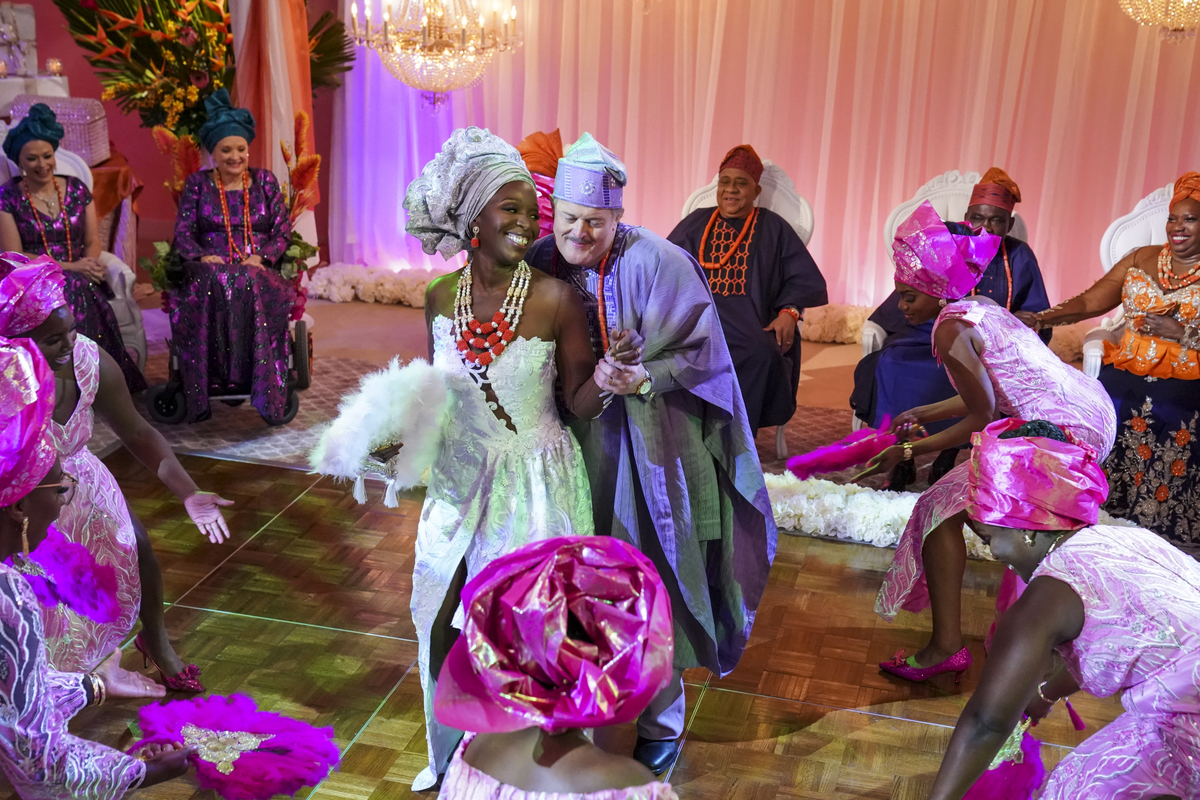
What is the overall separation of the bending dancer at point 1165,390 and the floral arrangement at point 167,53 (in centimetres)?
540

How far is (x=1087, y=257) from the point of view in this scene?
789 centimetres

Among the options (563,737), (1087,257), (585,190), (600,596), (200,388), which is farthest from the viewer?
(1087,257)

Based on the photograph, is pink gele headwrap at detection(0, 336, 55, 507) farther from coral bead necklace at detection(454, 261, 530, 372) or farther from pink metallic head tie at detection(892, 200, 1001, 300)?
pink metallic head tie at detection(892, 200, 1001, 300)

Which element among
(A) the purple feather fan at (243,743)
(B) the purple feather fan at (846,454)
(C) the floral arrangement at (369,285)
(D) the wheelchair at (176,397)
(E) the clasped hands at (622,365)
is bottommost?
(A) the purple feather fan at (243,743)

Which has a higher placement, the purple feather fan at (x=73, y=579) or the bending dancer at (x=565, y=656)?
the bending dancer at (x=565, y=656)

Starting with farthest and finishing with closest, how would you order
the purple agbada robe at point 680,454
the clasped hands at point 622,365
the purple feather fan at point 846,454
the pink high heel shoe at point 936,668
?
the pink high heel shoe at point 936,668 < the purple feather fan at point 846,454 < the purple agbada robe at point 680,454 < the clasped hands at point 622,365

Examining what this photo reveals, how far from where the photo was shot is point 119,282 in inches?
237

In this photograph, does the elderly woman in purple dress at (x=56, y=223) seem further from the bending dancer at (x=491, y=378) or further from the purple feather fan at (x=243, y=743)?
the bending dancer at (x=491, y=378)

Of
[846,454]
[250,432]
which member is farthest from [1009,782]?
[250,432]

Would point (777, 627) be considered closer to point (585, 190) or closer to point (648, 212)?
point (585, 190)

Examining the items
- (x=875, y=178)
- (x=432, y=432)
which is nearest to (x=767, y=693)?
(x=432, y=432)

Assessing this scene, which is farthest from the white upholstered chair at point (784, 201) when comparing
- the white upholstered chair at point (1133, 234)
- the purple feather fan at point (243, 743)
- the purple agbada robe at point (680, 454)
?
the purple feather fan at point (243, 743)

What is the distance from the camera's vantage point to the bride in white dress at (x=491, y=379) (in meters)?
2.69

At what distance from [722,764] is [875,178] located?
581 cm
